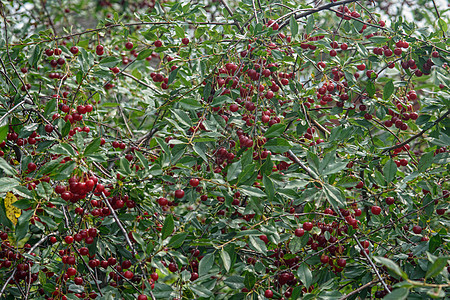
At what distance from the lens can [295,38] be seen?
1775mm

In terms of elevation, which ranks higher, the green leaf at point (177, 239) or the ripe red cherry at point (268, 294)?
the green leaf at point (177, 239)

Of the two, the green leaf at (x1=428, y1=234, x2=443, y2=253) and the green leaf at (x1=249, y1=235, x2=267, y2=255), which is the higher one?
the green leaf at (x1=249, y1=235, x2=267, y2=255)

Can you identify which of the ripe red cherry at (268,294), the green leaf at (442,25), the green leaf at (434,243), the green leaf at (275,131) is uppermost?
the green leaf at (275,131)

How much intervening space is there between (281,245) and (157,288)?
544 millimetres

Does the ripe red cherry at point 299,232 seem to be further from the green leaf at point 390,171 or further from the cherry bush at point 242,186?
the green leaf at point 390,171

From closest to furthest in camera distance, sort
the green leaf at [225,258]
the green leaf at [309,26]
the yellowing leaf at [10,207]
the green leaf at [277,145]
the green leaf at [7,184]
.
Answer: the green leaf at [7,184], the green leaf at [225,258], the green leaf at [277,145], the yellowing leaf at [10,207], the green leaf at [309,26]

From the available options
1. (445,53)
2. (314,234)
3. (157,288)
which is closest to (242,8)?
(445,53)

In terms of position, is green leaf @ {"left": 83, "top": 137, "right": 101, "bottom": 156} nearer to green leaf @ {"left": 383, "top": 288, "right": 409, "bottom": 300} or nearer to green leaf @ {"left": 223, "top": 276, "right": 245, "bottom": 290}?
green leaf @ {"left": 223, "top": 276, "right": 245, "bottom": 290}

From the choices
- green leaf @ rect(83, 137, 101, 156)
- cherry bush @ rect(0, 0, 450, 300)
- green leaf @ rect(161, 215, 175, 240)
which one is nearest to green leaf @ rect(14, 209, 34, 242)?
cherry bush @ rect(0, 0, 450, 300)

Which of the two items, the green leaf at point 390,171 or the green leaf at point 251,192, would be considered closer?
the green leaf at point 251,192

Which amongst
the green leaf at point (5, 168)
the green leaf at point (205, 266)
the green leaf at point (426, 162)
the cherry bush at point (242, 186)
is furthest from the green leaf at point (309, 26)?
the green leaf at point (5, 168)

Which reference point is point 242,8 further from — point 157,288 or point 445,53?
point 157,288

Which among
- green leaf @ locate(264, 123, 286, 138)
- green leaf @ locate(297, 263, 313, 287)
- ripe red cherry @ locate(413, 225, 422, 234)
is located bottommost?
ripe red cherry @ locate(413, 225, 422, 234)

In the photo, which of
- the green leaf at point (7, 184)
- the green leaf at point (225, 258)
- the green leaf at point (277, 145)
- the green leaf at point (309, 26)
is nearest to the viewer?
the green leaf at point (7, 184)
